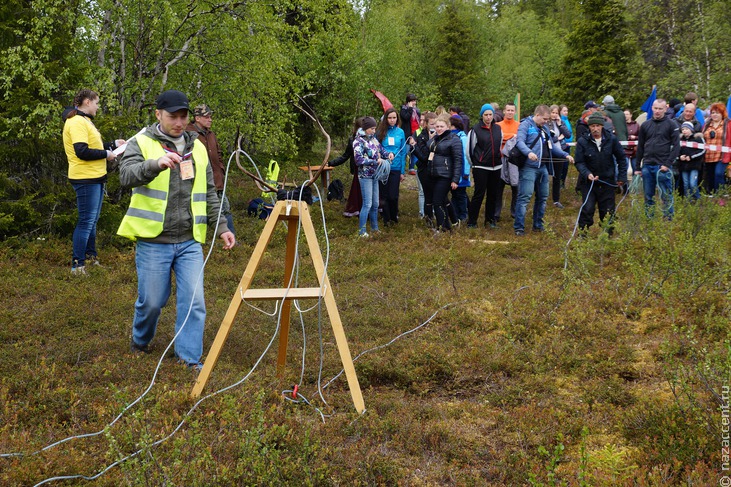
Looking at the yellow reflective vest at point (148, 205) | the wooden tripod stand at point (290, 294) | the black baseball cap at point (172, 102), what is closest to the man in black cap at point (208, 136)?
the yellow reflective vest at point (148, 205)

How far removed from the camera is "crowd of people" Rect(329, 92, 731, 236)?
423 inches

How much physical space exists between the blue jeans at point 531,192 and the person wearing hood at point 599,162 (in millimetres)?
1263

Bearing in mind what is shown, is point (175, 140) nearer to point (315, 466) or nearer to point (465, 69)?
point (315, 466)

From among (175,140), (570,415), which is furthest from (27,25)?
(570,415)

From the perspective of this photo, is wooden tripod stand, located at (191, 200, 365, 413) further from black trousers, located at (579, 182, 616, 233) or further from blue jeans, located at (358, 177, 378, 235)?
blue jeans, located at (358, 177, 378, 235)

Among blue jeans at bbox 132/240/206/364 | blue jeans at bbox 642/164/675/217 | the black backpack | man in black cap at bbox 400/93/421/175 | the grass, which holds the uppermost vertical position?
man in black cap at bbox 400/93/421/175

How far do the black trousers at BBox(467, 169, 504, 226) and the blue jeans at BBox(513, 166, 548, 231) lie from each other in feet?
2.05

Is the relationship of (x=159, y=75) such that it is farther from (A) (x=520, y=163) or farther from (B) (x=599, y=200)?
(B) (x=599, y=200)

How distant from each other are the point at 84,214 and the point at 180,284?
3.83 metres

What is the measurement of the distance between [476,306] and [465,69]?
32749 millimetres

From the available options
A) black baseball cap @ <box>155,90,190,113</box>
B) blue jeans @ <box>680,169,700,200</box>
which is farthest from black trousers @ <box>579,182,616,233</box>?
black baseball cap @ <box>155,90,190,113</box>

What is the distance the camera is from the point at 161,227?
5531mm

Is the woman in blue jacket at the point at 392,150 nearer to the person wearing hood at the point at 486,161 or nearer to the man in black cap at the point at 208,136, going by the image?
the person wearing hood at the point at 486,161

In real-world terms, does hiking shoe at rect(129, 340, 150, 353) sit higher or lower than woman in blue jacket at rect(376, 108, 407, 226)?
lower
